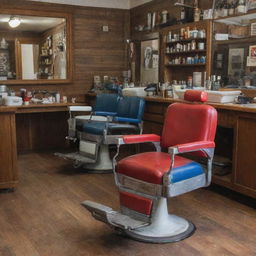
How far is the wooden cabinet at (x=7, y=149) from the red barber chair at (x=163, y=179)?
1267mm

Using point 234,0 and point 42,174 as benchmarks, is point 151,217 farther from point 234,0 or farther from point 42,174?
point 234,0

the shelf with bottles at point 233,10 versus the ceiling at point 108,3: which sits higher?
the ceiling at point 108,3

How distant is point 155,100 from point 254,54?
1239 millimetres

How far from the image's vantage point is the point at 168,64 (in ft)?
16.0

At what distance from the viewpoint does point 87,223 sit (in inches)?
114

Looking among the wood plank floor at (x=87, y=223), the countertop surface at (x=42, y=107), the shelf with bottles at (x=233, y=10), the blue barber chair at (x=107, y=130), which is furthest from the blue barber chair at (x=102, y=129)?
the shelf with bottles at (x=233, y=10)

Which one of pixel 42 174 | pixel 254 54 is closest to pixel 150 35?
pixel 254 54

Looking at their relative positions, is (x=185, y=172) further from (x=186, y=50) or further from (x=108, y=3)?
(x=108, y=3)

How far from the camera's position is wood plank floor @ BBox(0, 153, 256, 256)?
246cm

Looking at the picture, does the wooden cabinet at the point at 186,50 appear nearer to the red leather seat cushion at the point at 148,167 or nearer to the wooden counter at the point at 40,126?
the wooden counter at the point at 40,126

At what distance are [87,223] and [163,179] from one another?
893mm

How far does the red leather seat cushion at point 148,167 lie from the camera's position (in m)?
2.38

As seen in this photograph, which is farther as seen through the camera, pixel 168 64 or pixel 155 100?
pixel 168 64

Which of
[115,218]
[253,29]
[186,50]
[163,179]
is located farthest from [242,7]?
[115,218]
